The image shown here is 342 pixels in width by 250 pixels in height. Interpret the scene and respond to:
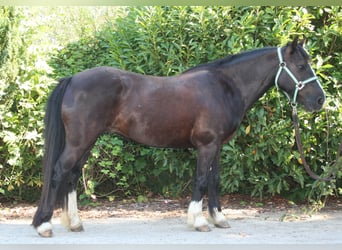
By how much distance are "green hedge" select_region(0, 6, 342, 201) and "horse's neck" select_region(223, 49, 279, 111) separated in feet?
3.09

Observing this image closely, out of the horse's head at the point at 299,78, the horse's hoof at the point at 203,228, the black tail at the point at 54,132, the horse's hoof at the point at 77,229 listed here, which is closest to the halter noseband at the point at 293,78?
the horse's head at the point at 299,78

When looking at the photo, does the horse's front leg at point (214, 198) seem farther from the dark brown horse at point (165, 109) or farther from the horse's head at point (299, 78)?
the horse's head at point (299, 78)

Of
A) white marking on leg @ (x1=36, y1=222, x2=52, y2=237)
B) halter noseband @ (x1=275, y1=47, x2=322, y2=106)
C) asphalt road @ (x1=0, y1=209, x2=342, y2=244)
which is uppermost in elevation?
halter noseband @ (x1=275, y1=47, x2=322, y2=106)

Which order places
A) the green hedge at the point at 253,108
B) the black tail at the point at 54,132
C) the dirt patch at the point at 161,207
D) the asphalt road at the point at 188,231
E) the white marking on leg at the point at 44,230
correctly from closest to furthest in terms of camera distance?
1. the asphalt road at the point at 188,231
2. the white marking on leg at the point at 44,230
3. the black tail at the point at 54,132
4. the green hedge at the point at 253,108
5. the dirt patch at the point at 161,207

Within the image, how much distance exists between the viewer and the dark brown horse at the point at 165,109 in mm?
6047

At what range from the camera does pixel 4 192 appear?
8.27m

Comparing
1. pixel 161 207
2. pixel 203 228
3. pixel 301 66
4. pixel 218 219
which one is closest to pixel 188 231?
pixel 203 228

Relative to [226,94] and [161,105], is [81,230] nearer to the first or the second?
[161,105]

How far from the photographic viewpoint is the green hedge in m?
7.48

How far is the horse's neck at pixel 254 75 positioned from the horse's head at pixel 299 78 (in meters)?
0.11

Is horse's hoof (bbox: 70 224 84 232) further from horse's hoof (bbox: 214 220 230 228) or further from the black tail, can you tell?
horse's hoof (bbox: 214 220 230 228)

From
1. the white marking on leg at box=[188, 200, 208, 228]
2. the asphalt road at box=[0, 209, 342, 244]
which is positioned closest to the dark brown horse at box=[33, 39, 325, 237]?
the white marking on leg at box=[188, 200, 208, 228]

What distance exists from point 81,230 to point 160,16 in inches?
126

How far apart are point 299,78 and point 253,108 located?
4.40ft
